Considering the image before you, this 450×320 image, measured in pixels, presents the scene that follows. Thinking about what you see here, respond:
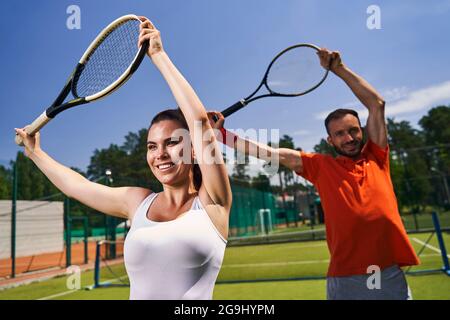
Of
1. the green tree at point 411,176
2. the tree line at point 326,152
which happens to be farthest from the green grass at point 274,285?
the green tree at point 411,176

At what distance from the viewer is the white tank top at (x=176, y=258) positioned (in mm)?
1188

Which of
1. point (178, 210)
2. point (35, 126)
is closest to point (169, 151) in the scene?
point (178, 210)

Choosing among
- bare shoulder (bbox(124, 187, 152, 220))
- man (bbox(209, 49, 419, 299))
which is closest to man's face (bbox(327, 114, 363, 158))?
man (bbox(209, 49, 419, 299))

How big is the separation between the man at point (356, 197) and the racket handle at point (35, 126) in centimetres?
111

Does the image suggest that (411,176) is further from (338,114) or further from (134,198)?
(134,198)

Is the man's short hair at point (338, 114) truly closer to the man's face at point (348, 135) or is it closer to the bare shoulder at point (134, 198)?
the man's face at point (348, 135)

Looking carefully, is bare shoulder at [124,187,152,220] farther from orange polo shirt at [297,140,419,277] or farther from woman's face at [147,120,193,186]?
orange polo shirt at [297,140,419,277]

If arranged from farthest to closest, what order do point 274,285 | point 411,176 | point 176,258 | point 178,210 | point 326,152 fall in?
point 326,152
point 411,176
point 274,285
point 178,210
point 176,258

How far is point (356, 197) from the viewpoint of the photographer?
2.21 meters

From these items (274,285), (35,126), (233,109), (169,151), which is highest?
(233,109)

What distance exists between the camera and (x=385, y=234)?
2.09m

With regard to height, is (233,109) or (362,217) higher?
(233,109)

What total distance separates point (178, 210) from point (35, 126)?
132 cm
